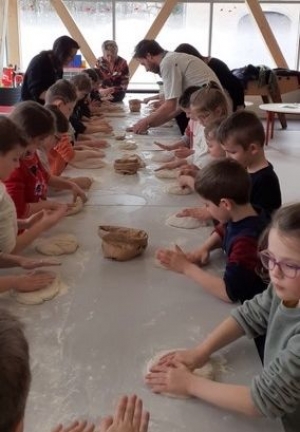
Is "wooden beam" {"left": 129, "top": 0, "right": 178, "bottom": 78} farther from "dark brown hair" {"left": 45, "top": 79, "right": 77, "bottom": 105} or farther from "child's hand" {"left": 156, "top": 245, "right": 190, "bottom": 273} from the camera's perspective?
"child's hand" {"left": 156, "top": 245, "right": 190, "bottom": 273}

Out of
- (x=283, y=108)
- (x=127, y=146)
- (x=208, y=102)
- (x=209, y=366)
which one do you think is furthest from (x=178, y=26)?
(x=209, y=366)

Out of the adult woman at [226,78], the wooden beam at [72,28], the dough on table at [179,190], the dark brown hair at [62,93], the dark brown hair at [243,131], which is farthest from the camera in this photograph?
the wooden beam at [72,28]

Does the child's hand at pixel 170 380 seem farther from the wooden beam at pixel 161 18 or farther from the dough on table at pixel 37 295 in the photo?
the wooden beam at pixel 161 18

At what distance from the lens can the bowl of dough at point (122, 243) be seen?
64.3 inches

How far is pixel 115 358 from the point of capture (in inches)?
45.5

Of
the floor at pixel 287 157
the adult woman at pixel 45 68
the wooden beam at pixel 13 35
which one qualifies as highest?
the wooden beam at pixel 13 35

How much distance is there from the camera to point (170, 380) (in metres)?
1.05

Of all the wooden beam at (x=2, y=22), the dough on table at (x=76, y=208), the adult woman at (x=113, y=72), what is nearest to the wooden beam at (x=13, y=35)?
the wooden beam at (x=2, y=22)

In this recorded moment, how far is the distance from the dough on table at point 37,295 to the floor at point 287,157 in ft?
9.19

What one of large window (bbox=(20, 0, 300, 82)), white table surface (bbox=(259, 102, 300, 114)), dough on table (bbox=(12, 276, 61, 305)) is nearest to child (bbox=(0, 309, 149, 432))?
dough on table (bbox=(12, 276, 61, 305))

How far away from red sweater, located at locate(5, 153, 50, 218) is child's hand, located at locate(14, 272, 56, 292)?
1.84ft

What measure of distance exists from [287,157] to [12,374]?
5.76m

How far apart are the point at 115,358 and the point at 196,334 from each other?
0.23 metres

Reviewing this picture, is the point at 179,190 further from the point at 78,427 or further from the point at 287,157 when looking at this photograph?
the point at 287,157
